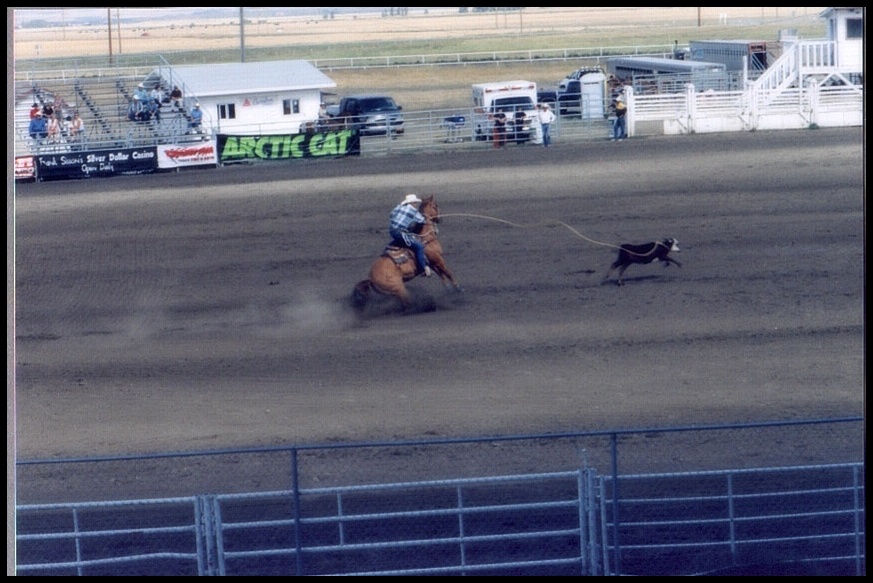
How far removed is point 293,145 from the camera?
2784 cm

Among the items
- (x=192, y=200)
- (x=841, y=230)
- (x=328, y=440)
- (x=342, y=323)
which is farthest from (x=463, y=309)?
(x=192, y=200)

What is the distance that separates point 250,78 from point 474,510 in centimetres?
2844

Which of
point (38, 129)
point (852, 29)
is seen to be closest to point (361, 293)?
point (38, 129)

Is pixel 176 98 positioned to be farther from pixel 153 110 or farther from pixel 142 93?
pixel 142 93

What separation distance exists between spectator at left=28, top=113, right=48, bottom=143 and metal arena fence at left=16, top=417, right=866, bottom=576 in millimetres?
20515

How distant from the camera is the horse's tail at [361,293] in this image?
14.4 meters

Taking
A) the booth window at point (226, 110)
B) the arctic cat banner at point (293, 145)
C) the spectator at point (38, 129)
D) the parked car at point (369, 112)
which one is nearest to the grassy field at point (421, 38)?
the parked car at point (369, 112)

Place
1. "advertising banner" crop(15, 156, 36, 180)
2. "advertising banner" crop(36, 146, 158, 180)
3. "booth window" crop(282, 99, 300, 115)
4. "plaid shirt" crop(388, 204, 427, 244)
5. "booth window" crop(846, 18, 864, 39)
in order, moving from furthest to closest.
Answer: "booth window" crop(282, 99, 300, 115)
"booth window" crop(846, 18, 864, 39)
"advertising banner" crop(36, 146, 158, 180)
"advertising banner" crop(15, 156, 36, 180)
"plaid shirt" crop(388, 204, 427, 244)

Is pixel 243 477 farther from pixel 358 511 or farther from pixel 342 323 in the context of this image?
pixel 342 323

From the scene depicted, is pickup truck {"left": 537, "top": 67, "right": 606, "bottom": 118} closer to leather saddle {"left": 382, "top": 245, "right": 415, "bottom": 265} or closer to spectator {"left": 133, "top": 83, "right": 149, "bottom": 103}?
spectator {"left": 133, "top": 83, "right": 149, "bottom": 103}

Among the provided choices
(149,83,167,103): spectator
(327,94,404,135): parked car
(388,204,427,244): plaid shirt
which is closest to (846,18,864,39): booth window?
(327,94,404,135): parked car

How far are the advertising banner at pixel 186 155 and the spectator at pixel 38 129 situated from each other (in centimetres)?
386

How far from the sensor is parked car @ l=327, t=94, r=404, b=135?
30.1m

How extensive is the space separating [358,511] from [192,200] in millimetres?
14958
